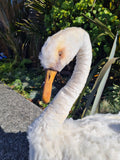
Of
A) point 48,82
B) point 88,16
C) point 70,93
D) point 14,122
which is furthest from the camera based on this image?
point 88,16

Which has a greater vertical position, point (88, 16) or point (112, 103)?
point (88, 16)

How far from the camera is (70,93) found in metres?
1.57

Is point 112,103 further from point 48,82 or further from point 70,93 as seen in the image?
point 48,82

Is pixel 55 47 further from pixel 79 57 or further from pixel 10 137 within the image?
pixel 10 137

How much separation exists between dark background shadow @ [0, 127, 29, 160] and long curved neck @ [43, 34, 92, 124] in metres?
1.17

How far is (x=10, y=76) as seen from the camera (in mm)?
4992

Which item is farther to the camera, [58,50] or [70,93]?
[70,93]

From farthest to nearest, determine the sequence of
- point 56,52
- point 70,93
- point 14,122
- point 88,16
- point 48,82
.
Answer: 1. point 88,16
2. point 14,122
3. point 70,93
4. point 48,82
5. point 56,52

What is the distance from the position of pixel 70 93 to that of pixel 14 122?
6.04 ft

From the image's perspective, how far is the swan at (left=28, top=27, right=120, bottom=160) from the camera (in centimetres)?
131

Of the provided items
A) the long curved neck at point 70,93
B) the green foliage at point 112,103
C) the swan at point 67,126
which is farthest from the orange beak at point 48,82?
the green foliage at point 112,103

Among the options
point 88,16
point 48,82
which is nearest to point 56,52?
point 48,82

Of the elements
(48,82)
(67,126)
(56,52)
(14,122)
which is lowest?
(14,122)

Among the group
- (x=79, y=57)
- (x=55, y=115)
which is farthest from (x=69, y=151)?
(x=79, y=57)
